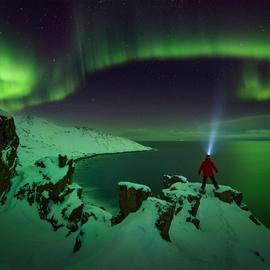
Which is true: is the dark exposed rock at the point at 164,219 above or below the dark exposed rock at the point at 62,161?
below

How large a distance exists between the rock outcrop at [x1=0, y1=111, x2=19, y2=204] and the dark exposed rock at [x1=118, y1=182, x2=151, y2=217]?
14.2 m

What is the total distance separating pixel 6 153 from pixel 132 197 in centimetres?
1670

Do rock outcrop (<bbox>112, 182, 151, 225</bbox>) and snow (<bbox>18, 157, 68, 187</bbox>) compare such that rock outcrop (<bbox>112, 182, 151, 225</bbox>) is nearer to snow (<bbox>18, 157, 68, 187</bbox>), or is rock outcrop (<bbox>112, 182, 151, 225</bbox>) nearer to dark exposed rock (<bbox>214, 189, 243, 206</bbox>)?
dark exposed rock (<bbox>214, 189, 243, 206</bbox>)

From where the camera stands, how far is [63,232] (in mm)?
26375

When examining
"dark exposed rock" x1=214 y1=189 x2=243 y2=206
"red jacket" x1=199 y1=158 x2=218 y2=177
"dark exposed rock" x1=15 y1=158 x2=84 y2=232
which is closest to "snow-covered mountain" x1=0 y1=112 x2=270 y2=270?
"dark exposed rock" x1=214 y1=189 x2=243 y2=206

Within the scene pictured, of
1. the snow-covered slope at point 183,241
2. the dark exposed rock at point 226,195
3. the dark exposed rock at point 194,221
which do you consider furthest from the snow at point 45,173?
the dark exposed rock at point 226,195

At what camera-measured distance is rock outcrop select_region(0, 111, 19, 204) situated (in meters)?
29.9

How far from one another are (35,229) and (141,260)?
51.4ft

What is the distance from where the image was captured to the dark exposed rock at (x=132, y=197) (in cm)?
2281

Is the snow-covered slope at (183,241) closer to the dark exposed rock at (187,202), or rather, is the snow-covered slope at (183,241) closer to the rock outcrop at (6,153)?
the dark exposed rock at (187,202)

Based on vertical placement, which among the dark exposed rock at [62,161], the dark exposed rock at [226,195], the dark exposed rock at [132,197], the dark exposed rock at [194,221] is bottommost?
the dark exposed rock at [194,221]

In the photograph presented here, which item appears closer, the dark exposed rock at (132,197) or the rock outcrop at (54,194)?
the dark exposed rock at (132,197)

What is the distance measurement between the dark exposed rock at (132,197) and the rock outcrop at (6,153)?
46.7ft

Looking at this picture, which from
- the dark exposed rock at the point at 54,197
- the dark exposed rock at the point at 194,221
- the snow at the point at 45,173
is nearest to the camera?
the dark exposed rock at the point at 194,221
